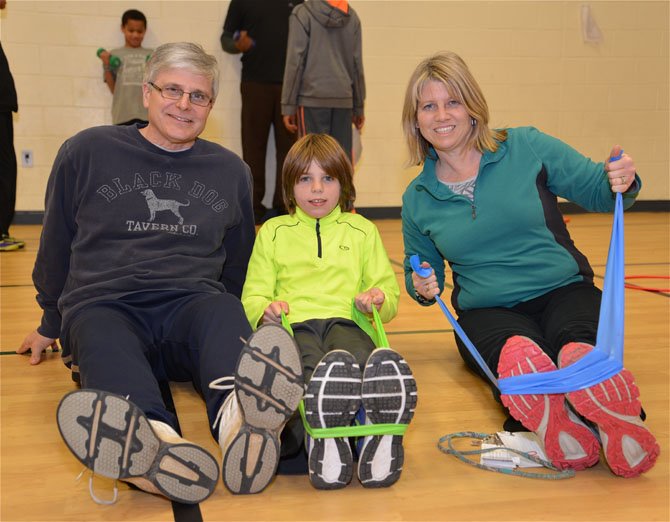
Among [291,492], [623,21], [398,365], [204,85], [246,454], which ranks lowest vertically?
[291,492]

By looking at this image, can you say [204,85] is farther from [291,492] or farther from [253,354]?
[291,492]

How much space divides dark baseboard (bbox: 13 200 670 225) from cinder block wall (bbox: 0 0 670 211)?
60mm

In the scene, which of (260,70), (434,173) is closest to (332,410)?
(434,173)

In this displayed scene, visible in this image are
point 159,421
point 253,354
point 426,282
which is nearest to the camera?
point 253,354

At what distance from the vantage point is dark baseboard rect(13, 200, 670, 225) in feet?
18.7

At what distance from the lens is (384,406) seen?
4.81 ft

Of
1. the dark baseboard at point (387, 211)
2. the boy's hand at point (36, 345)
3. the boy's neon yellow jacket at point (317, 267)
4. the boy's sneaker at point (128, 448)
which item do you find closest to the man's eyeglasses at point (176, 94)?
the boy's neon yellow jacket at point (317, 267)

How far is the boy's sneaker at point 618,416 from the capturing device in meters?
1.44

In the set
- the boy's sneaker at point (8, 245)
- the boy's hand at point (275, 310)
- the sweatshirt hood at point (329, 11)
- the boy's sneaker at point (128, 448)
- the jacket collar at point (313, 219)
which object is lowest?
the boy's sneaker at point (8, 245)

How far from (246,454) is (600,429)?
69 centimetres

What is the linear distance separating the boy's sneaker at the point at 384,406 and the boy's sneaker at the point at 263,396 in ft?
0.51

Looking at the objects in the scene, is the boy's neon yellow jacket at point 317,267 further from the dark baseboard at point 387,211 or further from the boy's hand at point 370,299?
the dark baseboard at point 387,211

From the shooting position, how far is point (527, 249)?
6.67 ft

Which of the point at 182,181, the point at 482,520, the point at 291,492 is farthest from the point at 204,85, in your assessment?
the point at 482,520
